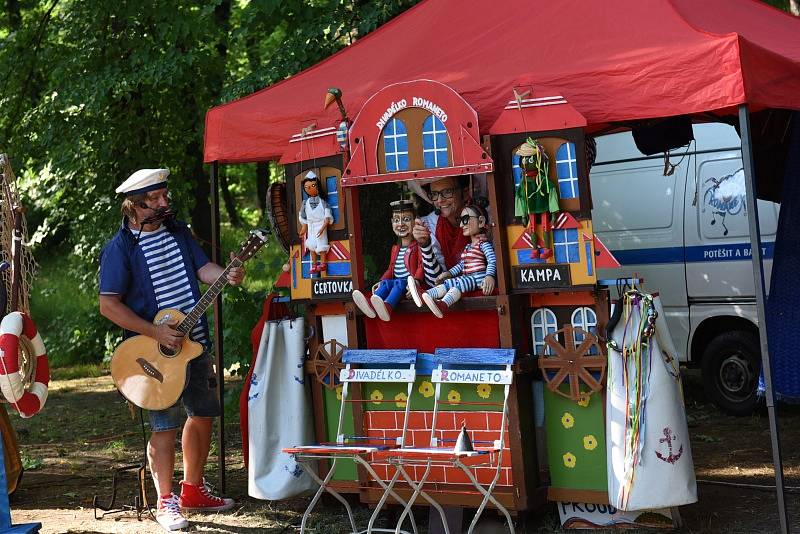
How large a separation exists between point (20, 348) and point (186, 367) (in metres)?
0.88

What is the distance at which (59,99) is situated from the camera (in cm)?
1046

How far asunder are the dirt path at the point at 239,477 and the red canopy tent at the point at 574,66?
2.19 ft

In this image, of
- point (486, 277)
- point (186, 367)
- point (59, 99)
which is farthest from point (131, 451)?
point (486, 277)

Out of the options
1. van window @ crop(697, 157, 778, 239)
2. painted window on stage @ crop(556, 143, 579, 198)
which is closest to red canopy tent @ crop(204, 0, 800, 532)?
painted window on stage @ crop(556, 143, 579, 198)

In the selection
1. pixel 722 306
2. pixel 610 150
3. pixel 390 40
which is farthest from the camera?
pixel 610 150

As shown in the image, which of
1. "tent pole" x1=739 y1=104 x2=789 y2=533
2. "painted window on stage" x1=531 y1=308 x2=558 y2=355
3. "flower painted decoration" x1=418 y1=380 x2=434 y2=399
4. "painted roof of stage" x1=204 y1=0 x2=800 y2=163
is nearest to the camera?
"tent pole" x1=739 y1=104 x2=789 y2=533

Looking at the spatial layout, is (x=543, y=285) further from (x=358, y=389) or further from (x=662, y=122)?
(x=662, y=122)

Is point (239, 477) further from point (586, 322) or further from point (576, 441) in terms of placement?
point (586, 322)

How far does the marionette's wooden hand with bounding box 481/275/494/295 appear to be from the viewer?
5.29 m

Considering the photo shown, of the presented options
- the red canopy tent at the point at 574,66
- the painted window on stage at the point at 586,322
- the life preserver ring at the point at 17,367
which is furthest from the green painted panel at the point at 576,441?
the life preserver ring at the point at 17,367

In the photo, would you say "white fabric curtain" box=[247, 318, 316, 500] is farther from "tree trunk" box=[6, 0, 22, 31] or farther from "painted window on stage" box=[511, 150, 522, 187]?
"tree trunk" box=[6, 0, 22, 31]

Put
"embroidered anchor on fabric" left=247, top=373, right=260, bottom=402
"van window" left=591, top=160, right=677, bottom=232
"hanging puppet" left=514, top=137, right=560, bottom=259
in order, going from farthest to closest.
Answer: "van window" left=591, top=160, right=677, bottom=232, "embroidered anchor on fabric" left=247, top=373, right=260, bottom=402, "hanging puppet" left=514, top=137, right=560, bottom=259

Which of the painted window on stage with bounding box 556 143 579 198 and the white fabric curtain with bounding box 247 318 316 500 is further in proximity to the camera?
the white fabric curtain with bounding box 247 318 316 500

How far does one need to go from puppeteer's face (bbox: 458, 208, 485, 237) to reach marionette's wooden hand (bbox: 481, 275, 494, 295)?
266 mm
